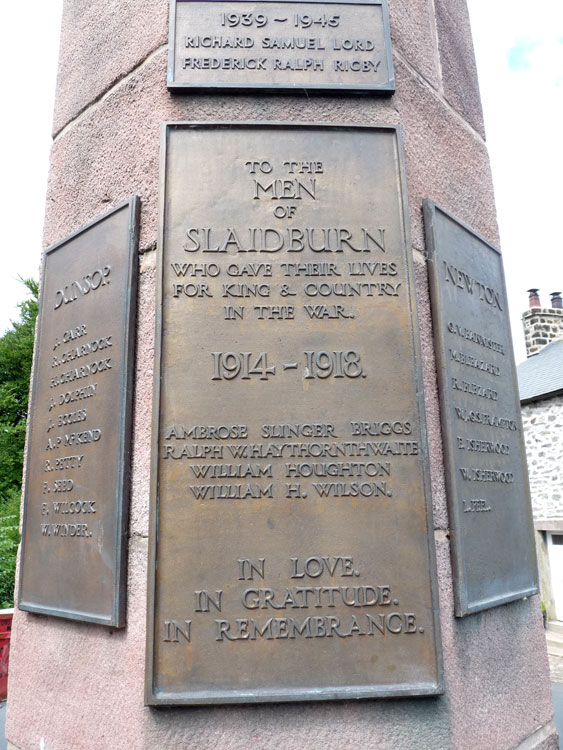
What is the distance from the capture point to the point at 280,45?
2.65 meters

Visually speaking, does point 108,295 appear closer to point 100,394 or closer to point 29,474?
point 100,394

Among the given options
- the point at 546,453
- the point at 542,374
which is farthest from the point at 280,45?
the point at 542,374

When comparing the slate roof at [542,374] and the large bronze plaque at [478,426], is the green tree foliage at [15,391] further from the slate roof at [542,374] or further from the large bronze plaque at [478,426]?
the large bronze plaque at [478,426]

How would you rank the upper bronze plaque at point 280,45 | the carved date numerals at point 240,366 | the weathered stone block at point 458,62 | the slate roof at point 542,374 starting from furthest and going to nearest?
the slate roof at point 542,374
the weathered stone block at point 458,62
the upper bronze plaque at point 280,45
the carved date numerals at point 240,366

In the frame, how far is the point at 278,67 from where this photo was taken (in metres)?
2.61

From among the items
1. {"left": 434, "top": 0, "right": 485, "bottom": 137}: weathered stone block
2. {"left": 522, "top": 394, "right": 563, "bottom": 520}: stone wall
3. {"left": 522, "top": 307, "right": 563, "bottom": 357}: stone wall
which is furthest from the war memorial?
{"left": 522, "top": 307, "right": 563, "bottom": 357}: stone wall

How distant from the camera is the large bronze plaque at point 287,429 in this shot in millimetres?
1953

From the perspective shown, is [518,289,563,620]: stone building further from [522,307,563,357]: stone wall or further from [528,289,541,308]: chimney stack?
[528,289,541,308]: chimney stack

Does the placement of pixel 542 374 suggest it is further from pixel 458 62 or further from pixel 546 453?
pixel 458 62

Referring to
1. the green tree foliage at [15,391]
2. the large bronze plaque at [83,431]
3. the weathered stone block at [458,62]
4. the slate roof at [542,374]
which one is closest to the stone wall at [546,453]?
the slate roof at [542,374]

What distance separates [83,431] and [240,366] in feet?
2.52

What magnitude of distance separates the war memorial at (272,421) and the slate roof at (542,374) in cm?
1182

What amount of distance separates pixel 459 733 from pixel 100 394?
1.90 m

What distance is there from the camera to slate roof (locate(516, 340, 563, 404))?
13.5 meters
